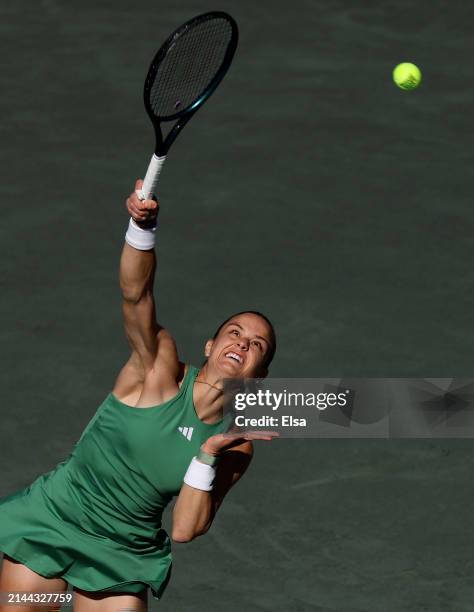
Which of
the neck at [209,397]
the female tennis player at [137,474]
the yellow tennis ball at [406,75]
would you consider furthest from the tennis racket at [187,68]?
the yellow tennis ball at [406,75]

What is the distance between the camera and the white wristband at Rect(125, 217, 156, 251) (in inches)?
236

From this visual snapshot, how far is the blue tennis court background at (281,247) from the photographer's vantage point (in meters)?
8.77

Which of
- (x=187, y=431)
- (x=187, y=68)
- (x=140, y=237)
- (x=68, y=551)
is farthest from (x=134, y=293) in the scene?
(x=187, y=68)

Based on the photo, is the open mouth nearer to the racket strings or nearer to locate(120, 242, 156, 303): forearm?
locate(120, 242, 156, 303): forearm

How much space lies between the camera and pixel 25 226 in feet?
39.7

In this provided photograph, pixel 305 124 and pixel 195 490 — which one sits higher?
pixel 195 490

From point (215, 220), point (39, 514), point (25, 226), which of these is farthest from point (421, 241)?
point (39, 514)

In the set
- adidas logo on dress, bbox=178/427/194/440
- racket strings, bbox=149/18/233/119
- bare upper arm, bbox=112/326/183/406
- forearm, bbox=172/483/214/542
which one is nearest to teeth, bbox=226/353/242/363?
bare upper arm, bbox=112/326/183/406

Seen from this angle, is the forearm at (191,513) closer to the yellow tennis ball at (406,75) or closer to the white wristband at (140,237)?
the white wristband at (140,237)

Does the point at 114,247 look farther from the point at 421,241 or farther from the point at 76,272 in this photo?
the point at 421,241

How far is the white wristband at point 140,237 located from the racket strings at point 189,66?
0.72m

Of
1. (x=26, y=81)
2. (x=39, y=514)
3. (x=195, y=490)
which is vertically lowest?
(x=26, y=81)

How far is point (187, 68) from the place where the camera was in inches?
278

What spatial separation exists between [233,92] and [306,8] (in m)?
2.51
